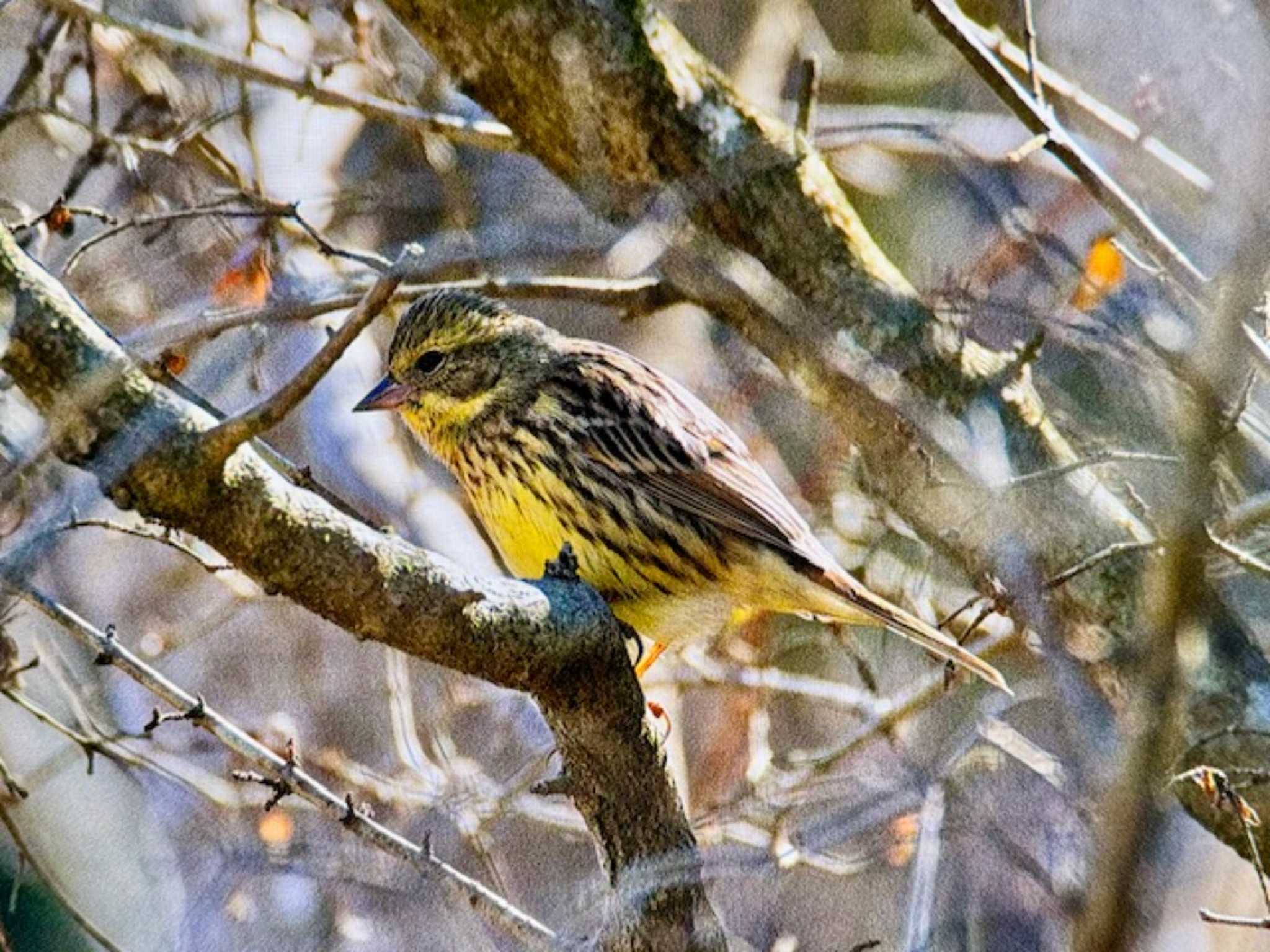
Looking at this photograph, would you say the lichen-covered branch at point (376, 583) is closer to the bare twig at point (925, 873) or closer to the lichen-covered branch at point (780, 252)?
the bare twig at point (925, 873)

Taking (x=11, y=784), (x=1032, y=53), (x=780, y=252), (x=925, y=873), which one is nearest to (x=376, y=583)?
(x=11, y=784)

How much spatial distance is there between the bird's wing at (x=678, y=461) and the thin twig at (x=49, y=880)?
5.09 ft

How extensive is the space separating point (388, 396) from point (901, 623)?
1.41 metres

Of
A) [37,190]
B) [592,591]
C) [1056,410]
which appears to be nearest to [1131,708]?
[592,591]

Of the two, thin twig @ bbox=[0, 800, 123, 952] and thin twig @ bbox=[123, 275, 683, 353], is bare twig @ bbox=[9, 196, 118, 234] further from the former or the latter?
thin twig @ bbox=[0, 800, 123, 952]

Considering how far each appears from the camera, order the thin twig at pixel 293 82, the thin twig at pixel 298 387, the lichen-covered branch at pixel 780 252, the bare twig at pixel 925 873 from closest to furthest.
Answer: the thin twig at pixel 298 387, the bare twig at pixel 925 873, the thin twig at pixel 293 82, the lichen-covered branch at pixel 780 252

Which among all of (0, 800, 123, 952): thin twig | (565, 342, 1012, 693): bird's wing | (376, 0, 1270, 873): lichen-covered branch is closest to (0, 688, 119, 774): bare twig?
(0, 800, 123, 952): thin twig

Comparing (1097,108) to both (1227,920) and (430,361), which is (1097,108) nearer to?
(430,361)

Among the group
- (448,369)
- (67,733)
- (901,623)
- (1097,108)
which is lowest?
(67,733)

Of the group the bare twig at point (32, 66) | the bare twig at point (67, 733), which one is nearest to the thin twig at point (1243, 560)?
the bare twig at point (67, 733)

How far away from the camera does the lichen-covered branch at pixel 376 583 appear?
2564 mm

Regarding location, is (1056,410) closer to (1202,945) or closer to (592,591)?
(1202,945)

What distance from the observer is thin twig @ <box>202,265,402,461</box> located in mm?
2482

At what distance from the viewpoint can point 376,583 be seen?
9.36ft
